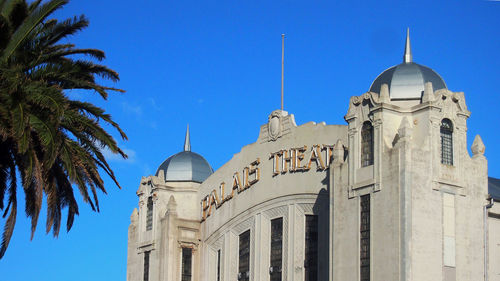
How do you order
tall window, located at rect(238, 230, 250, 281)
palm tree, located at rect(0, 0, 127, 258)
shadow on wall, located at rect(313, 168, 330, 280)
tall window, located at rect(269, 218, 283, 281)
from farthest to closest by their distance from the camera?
tall window, located at rect(238, 230, 250, 281), tall window, located at rect(269, 218, 283, 281), shadow on wall, located at rect(313, 168, 330, 280), palm tree, located at rect(0, 0, 127, 258)

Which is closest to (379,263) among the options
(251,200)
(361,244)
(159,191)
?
(361,244)

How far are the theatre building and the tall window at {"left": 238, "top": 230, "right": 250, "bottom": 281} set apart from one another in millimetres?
53

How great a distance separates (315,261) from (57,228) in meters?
16.2

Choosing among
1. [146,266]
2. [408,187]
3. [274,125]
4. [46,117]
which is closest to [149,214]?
[146,266]

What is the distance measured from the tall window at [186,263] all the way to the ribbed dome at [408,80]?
17367 mm

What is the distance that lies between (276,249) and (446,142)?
1124cm

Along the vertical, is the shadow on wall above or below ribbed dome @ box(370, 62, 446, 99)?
below

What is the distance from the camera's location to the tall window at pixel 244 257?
44.8 metres

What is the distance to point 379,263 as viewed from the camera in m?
33.6

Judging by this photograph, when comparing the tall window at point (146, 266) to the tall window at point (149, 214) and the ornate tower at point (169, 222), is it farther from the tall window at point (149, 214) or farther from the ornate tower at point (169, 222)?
the tall window at point (149, 214)

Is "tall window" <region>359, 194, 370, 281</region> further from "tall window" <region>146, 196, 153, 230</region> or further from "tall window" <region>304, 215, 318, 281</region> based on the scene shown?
"tall window" <region>146, 196, 153, 230</region>

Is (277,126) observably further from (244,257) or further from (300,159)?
(244,257)

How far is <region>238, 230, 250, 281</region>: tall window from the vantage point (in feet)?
147

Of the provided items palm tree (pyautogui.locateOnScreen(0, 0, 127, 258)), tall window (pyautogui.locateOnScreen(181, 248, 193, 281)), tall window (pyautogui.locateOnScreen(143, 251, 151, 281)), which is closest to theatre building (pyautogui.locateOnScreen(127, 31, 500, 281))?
tall window (pyautogui.locateOnScreen(181, 248, 193, 281))
